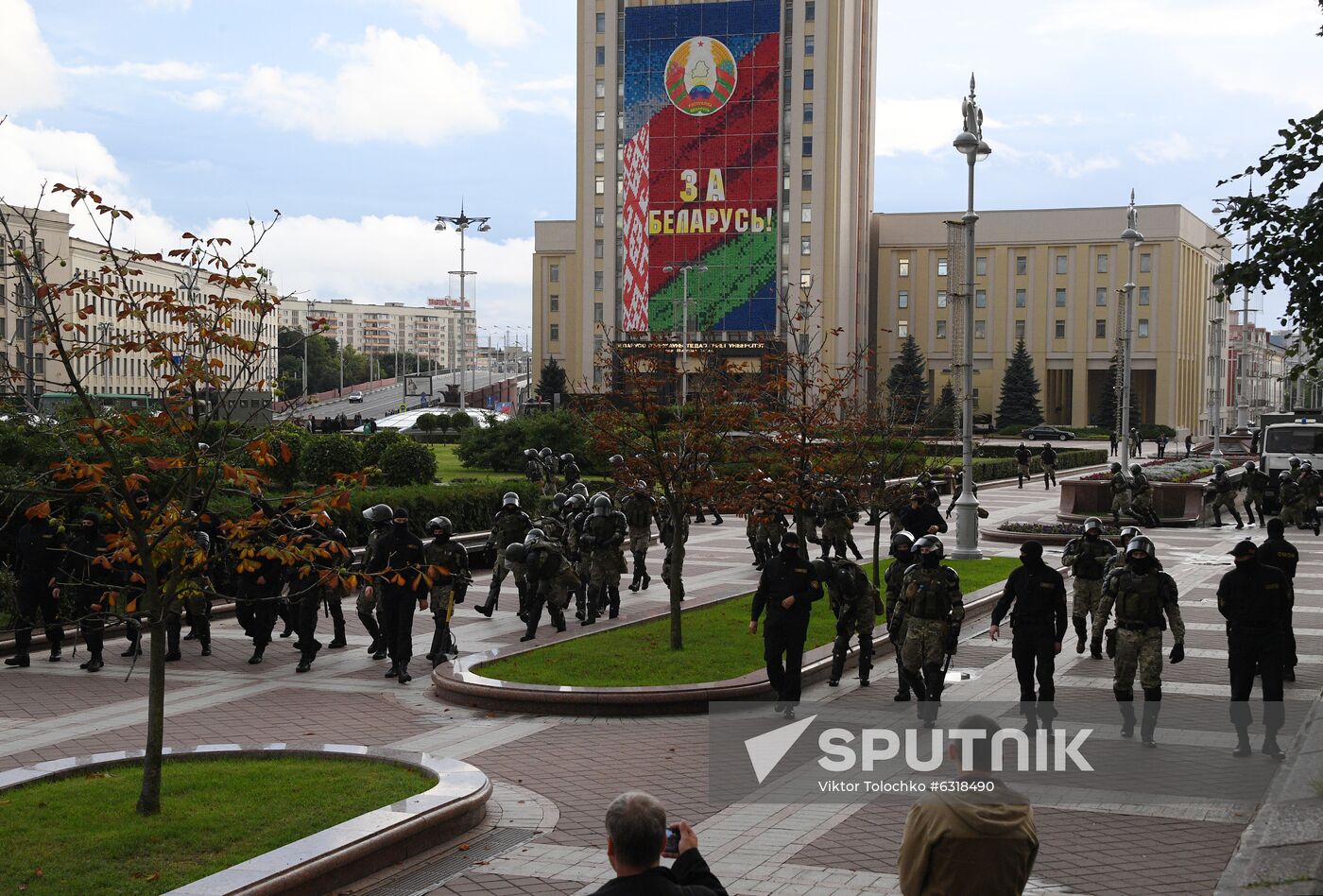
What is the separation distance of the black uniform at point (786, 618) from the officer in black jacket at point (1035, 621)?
1.57 meters

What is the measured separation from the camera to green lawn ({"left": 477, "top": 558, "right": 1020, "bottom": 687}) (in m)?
12.8

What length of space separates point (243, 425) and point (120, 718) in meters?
4.23

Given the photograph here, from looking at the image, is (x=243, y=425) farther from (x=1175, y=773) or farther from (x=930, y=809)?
(x=1175, y=773)

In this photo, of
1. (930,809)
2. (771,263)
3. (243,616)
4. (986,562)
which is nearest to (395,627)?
(243,616)

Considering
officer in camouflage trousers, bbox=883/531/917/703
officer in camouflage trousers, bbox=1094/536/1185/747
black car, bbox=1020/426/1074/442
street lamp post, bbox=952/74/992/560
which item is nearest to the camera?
officer in camouflage trousers, bbox=1094/536/1185/747

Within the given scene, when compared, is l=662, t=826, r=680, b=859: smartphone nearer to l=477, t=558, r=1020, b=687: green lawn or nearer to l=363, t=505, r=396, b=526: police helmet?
l=477, t=558, r=1020, b=687: green lawn

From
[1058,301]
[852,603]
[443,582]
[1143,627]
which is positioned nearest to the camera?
[1143,627]

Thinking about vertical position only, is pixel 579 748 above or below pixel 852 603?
below

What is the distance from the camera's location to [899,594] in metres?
12.1

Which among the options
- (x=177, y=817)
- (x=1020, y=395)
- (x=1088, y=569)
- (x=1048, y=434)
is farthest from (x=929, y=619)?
(x=1020, y=395)

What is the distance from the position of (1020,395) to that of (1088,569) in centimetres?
8276

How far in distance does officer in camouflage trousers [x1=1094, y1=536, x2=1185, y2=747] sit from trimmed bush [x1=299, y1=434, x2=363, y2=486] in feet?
65.6

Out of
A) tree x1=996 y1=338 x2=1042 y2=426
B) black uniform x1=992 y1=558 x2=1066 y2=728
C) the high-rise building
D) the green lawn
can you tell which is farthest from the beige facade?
black uniform x1=992 y1=558 x2=1066 y2=728

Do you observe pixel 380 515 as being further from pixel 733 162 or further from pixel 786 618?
pixel 733 162
